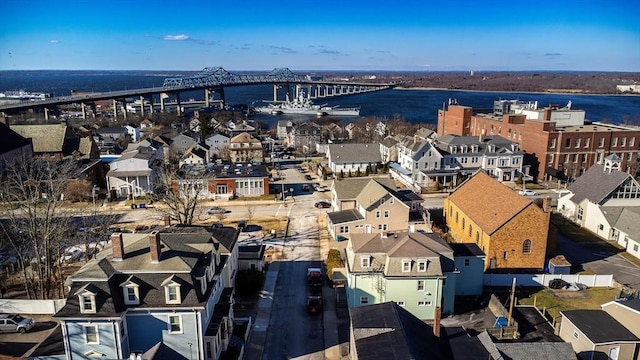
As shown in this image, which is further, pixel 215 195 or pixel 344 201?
pixel 215 195

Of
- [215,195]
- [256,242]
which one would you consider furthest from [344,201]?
[215,195]

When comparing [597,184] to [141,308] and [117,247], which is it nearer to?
[141,308]

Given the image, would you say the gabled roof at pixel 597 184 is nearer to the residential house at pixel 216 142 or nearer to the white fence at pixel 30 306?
the white fence at pixel 30 306

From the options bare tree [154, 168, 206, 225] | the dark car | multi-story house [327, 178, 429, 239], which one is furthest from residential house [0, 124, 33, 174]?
multi-story house [327, 178, 429, 239]

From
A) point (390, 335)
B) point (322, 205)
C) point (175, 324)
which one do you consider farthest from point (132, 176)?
point (390, 335)

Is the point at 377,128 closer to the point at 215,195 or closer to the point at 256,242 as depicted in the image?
the point at 215,195

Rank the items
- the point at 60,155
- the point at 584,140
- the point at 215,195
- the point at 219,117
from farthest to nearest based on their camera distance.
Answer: the point at 219,117
the point at 60,155
the point at 584,140
the point at 215,195

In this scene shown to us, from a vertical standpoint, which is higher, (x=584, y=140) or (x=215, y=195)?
(x=584, y=140)
